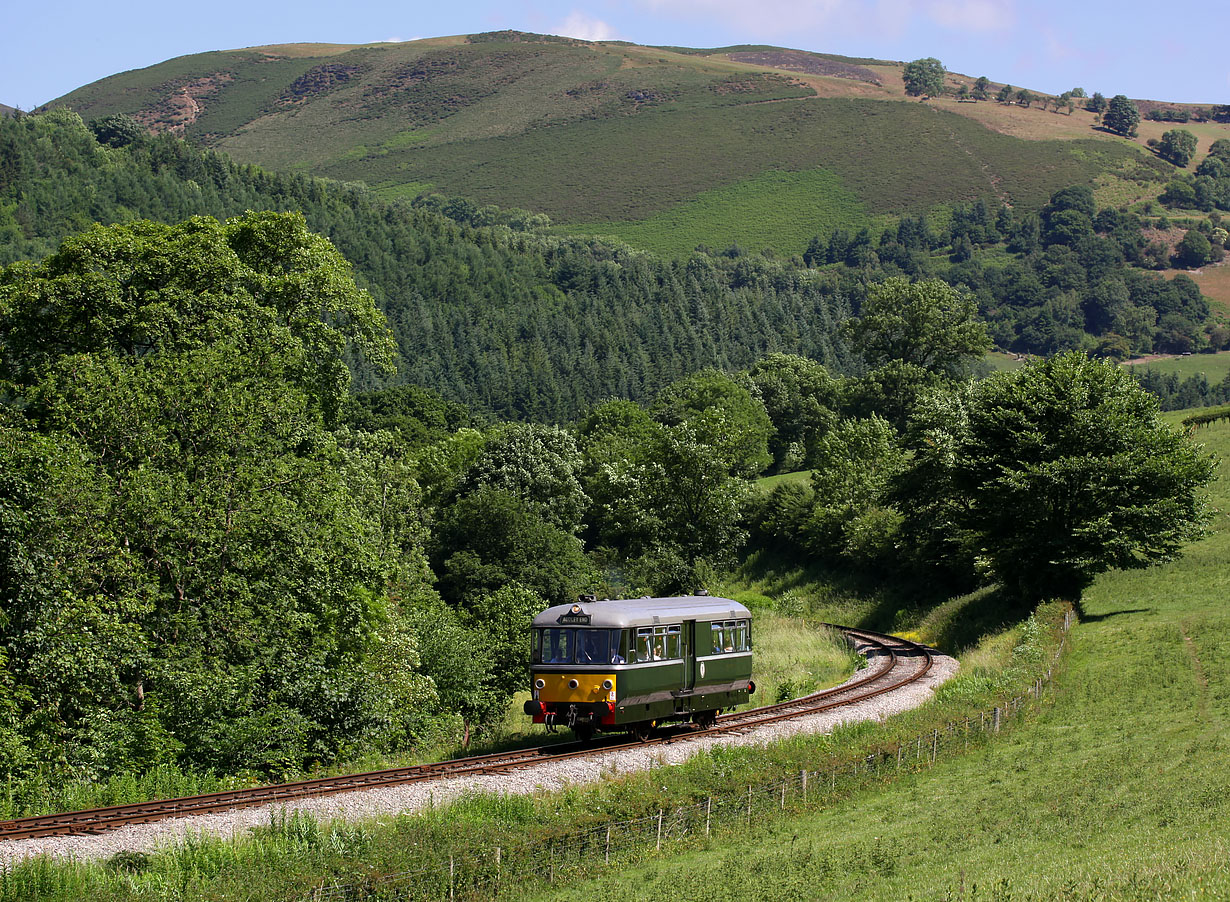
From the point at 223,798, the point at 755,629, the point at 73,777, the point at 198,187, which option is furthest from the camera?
the point at 198,187

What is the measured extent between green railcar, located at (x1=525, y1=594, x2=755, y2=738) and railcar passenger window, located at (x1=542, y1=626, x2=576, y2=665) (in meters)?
0.02

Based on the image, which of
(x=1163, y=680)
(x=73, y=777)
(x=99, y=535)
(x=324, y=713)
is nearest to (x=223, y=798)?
(x=73, y=777)

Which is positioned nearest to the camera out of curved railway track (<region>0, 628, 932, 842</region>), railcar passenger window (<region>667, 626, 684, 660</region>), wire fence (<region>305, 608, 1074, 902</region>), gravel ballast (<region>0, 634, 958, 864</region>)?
wire fence (<region>305, 608, 1074, 902</region>)

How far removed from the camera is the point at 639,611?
2719cm

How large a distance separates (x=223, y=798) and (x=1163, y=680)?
1050 inches

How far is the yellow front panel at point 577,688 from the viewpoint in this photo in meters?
26.1

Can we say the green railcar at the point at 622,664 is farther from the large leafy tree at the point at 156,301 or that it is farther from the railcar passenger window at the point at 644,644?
the large leafy tree at the point at 156,301

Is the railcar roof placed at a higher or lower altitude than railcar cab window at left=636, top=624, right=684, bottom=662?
higher

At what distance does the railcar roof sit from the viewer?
1045 inches

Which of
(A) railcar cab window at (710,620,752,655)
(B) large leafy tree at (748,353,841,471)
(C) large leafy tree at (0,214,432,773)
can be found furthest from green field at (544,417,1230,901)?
(B) large leafy tree at (748,353,841,471)

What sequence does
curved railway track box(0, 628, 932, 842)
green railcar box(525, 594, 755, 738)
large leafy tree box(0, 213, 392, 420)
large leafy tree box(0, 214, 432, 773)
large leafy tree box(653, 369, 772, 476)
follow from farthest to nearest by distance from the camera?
large leafy tree box(653, 369, 772, 476) → large leafy tree box(0, 213, 392, 420) → large leafy tree box(0, 214, 432, 773) → green railcar box(525, 594, 755, 738) → curved railway track box(0, 628, 932, 842)

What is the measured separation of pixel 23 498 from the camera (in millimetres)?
28734

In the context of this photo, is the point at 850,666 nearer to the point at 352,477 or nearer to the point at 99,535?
the point at 352,477

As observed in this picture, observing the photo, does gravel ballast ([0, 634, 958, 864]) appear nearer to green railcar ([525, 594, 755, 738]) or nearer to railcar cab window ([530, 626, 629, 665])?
green railcar ([525, 594, 755, 738])
